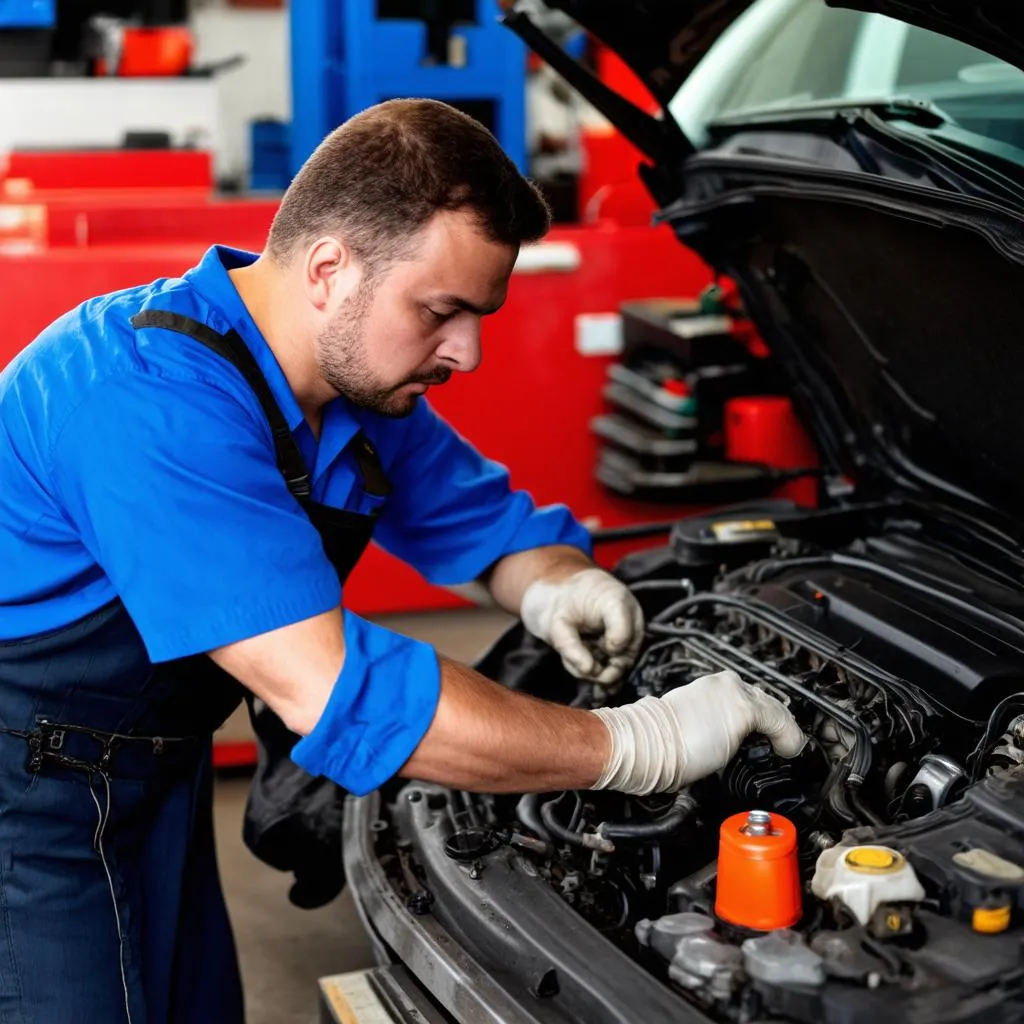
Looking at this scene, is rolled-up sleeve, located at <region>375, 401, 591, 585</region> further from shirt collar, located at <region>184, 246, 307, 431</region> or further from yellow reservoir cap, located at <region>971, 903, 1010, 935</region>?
yellow reservoir cap, located at <region>971, 903, 1010, 935</region>

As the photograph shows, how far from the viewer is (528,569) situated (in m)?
2.23

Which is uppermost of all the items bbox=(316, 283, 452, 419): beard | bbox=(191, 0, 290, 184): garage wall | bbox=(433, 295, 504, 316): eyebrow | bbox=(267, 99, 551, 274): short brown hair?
bbox=(267, 99, 551, 274): short brown hair

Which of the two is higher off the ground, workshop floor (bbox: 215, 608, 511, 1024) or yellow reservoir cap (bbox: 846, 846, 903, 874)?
yellow reservoir cap (bbox: 846, 846, 903, 874)

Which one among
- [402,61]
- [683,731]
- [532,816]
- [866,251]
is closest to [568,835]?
[532,816]

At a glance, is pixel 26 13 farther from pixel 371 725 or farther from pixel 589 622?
pixel 371 725

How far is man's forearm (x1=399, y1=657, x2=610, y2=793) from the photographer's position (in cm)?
157

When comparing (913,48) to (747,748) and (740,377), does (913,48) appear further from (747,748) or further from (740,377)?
(740,377)

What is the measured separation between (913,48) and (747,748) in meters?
1.11

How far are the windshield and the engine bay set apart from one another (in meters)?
0.61

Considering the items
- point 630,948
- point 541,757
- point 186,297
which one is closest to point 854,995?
point 630,948

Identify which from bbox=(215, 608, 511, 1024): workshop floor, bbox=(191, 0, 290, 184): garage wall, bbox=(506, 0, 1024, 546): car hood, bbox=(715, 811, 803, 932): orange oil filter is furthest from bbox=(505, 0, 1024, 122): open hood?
bbox=(191, 0, 290, 184): garage wall

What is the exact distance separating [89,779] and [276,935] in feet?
3.75

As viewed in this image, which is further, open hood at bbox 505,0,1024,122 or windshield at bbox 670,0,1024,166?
open hood at bbox 505,0,1024,122

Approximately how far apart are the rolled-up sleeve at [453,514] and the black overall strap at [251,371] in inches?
15.5
